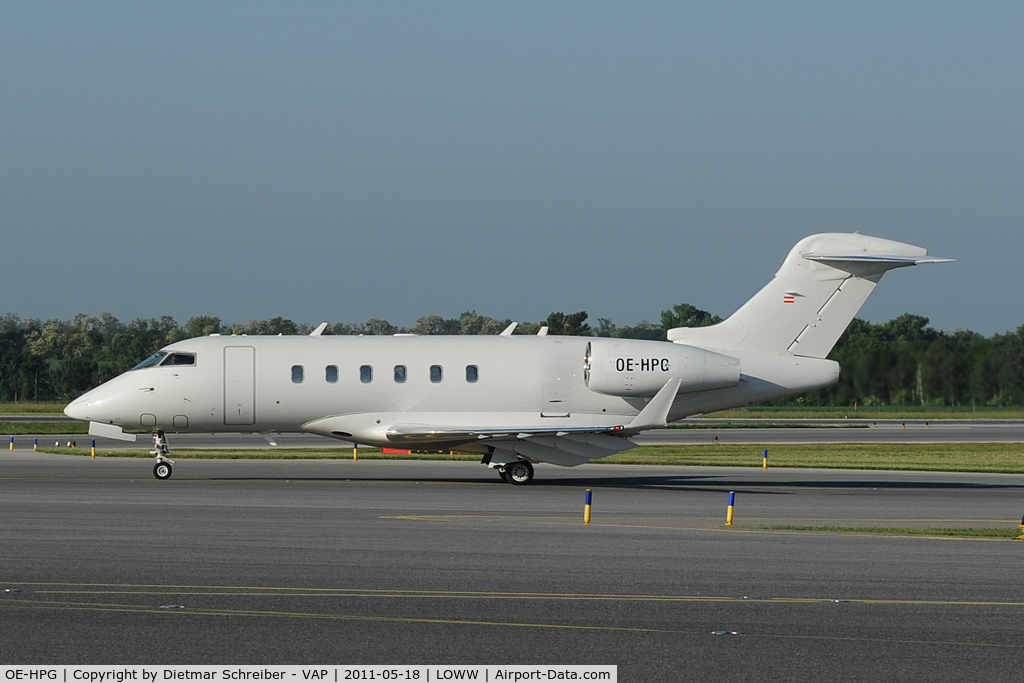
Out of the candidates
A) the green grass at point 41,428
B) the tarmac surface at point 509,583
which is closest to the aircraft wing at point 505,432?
the tarmac surface at point 509,583

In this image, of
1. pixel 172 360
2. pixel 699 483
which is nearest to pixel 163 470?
pixel 172 360

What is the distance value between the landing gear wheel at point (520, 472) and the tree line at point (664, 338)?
815 cm

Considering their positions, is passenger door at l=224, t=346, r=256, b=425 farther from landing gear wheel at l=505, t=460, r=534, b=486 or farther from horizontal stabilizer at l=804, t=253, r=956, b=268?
horizontal stabilizer at l=804, t=253, r=956, b=268

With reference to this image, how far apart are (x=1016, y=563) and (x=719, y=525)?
17.3ft

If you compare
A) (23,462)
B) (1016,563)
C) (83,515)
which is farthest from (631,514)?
(23,462)

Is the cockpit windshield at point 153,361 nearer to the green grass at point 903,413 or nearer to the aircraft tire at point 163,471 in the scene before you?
the aircraft tire at point 163,471

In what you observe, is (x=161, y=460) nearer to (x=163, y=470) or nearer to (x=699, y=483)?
(x=163, y=470)

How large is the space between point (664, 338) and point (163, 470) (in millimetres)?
33156

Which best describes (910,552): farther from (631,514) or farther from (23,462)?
(23,462)

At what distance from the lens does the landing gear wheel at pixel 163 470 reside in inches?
1136

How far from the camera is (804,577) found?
14.6 meters

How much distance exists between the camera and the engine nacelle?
29.1m

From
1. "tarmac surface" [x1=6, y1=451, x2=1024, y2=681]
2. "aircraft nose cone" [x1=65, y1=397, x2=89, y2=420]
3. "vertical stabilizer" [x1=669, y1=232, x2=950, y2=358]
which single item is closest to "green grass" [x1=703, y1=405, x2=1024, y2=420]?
"vertical stabilizer" [x1=669, y1=232, x2=950, y2=358]

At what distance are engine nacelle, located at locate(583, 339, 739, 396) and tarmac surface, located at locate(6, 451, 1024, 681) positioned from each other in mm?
3799
